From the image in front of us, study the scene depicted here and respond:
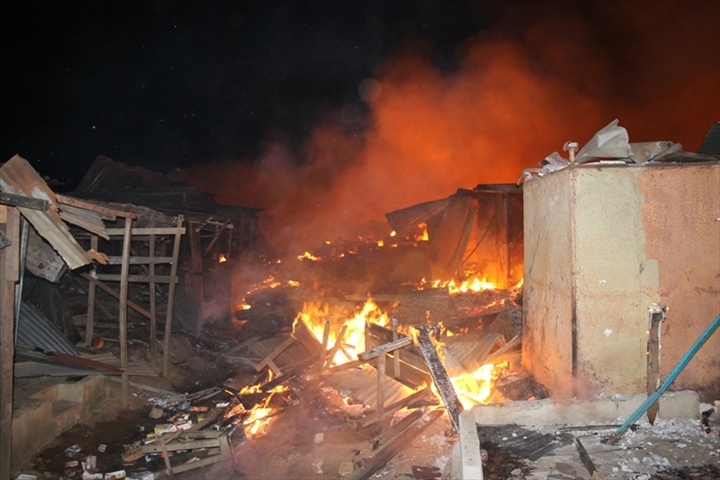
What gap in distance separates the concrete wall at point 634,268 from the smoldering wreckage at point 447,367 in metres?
0.02

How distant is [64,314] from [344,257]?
8579 mm

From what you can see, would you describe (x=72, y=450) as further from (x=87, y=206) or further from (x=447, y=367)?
(x=447, y=367)

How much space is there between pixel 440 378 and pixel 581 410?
1670mm

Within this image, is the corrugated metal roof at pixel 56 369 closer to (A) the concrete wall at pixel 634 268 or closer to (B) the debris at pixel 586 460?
(B) the debris at pixel 586 460

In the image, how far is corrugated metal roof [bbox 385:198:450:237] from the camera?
12.7m

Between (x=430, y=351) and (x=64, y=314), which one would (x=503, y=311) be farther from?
(x=64, y=314)

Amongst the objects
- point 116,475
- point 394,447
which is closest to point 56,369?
point 116,475

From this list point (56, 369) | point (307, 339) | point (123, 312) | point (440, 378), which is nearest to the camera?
point (440, 378)

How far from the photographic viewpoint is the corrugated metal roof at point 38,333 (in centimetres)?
677

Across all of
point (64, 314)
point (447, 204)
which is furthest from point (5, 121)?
point (447, 204)

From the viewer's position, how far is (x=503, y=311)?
26.6ft

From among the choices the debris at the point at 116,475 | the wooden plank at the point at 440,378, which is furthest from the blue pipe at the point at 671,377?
the debris at the point at 116,475

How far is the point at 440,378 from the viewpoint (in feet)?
17.4

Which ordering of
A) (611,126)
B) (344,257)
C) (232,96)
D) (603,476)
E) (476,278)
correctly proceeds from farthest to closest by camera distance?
(232,96), (344,257), (476,278), (611,126), (603,476)
